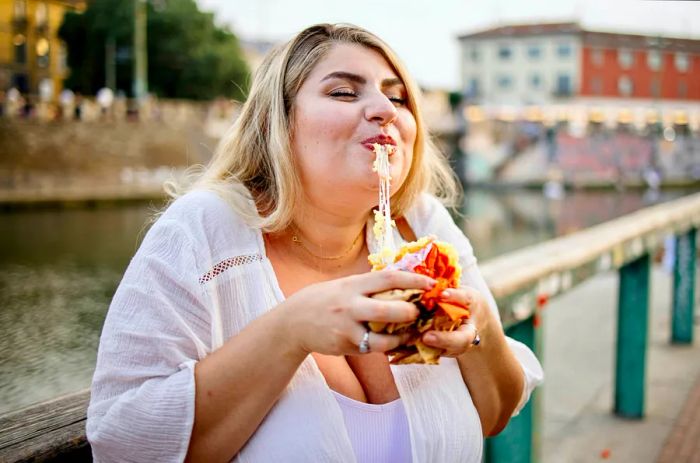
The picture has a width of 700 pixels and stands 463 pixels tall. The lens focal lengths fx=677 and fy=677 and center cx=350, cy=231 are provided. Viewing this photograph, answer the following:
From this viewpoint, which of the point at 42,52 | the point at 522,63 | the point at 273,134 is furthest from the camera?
the point at 522,63

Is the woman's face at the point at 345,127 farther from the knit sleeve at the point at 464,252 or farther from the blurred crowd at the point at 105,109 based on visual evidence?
the blurred crowd at the point at 105,109

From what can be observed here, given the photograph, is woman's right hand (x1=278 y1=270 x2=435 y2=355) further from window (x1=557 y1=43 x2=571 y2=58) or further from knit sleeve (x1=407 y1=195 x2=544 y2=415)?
window (x1=557 y1=43 x2=571 y2=58)

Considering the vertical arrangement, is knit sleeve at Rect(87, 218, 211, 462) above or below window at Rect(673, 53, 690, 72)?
below

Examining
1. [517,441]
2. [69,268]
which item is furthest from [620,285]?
[69,268]

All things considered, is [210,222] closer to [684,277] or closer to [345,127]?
[345,127]

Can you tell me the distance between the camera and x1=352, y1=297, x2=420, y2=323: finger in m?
0.96

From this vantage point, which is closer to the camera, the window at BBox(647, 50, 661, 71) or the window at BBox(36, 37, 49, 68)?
the window at BBox(36, 37, 49, 68)

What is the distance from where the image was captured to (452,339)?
1.04 metres

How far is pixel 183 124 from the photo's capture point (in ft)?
100

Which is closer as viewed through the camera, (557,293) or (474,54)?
(557,293)

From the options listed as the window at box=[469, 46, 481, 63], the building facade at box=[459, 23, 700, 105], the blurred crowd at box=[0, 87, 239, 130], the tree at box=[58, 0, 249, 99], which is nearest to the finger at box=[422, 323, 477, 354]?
the blurred crowd at box=[0, 87, 239, 130]

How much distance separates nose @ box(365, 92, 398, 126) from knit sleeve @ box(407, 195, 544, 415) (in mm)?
359

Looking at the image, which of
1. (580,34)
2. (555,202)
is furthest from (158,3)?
(580,34)

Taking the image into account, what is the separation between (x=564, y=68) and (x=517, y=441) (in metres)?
49.4
